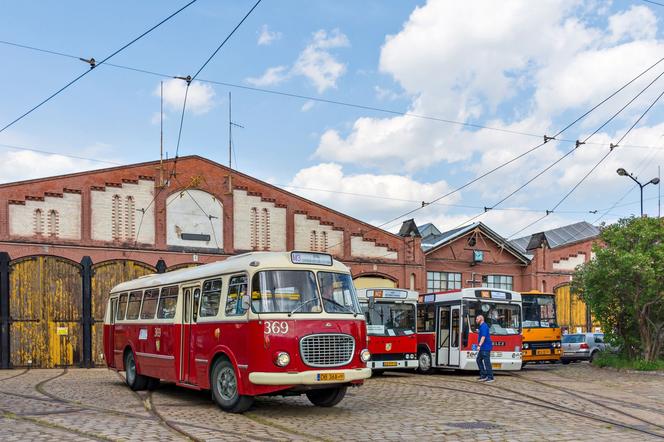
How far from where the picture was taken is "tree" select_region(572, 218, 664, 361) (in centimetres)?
2328

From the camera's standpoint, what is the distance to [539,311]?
91.2 feet

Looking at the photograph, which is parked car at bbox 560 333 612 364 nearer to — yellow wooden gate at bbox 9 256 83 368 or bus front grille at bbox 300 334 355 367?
yellow wooden gate at bbox 9 256 83 368

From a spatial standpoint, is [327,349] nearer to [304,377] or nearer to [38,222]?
[304,377]

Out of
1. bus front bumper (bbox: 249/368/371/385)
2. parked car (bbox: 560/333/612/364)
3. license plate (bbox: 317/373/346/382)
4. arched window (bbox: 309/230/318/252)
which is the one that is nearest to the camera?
bus front bumper (bbox: 249/368/371/385)

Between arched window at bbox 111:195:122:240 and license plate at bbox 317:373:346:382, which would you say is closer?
license plate at bbox 317:373:346:382

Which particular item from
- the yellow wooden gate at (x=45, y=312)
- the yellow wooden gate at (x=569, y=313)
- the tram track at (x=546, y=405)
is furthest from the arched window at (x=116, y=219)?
the yellow wooden gate at (x=569, y=313)

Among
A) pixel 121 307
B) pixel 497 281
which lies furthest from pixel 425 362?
pixel 497 281

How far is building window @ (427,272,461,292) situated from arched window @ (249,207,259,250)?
974 cm

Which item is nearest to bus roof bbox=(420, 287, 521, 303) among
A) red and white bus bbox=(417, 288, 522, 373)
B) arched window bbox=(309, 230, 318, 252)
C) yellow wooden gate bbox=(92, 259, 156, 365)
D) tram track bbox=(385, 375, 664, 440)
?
red and white bus bbox=(417, 288, 522, 373)

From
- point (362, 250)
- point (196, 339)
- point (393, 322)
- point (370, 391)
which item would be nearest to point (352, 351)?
point (196, 339)

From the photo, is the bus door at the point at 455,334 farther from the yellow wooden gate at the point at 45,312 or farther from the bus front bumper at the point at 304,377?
the yellow wooden gate at the point at 45,312

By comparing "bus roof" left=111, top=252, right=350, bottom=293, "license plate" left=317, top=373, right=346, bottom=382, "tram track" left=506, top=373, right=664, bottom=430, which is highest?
"bus roof" left=111, top=252, right=350, bottom=293

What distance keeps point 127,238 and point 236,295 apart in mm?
17260

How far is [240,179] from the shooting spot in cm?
3153
